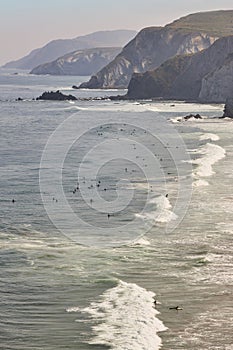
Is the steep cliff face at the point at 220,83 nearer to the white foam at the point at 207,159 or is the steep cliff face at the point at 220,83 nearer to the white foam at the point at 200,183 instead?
the white foam at the point at 207,159

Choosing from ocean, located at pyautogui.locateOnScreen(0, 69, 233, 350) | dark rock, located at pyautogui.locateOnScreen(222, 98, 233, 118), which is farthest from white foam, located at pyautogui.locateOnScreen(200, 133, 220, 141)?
dark rock, located at pyautogui.locateOnScreen(222, 98, 233, 118)

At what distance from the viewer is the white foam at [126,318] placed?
22.2 m

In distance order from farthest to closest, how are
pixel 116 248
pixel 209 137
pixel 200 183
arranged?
pixel 209 137 → pixel 200 183 → pixel 116 248

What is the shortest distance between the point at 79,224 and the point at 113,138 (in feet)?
166

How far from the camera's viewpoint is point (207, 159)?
2532 inches

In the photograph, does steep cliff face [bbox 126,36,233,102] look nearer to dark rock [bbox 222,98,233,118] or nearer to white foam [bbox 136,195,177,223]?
dark rock [bbox 222,98,233,118]

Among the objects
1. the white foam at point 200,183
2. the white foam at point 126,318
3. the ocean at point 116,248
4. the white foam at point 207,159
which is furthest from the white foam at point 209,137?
the white foam at point 126,318

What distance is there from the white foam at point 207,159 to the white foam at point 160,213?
→ 1039cm

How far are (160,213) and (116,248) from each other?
819 centimetres

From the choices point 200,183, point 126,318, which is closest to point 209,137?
point 200,183

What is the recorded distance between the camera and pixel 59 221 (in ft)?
128

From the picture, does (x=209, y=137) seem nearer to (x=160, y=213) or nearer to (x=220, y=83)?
(x=160, y=213)

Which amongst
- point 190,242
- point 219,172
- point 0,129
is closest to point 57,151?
point 219,172

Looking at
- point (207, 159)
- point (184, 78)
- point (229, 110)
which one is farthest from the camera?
point (184, 78)
